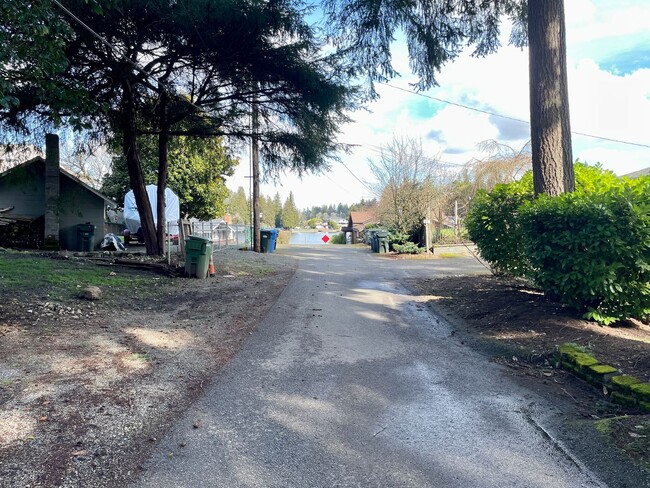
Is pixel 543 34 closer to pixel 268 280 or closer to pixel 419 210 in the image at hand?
pixel 268 280

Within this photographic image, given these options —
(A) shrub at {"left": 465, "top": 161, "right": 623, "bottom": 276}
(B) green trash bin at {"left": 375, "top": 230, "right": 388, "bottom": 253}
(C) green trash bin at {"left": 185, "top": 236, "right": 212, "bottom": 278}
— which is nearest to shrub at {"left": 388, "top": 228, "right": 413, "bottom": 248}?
(B) green trash bin at {"left": 375, "top": 230, "right": 388, "bottom": 253}

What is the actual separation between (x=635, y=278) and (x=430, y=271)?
9794mm

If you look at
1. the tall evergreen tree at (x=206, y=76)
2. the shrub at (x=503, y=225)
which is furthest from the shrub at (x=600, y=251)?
the tall evergreen tree at (x=206, y=76)

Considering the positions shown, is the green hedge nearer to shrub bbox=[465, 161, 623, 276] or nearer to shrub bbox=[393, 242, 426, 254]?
shrub bbox=[465, 161, 623, 276]

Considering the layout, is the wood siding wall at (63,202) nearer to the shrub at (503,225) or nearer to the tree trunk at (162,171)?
the tree trunk at (162,171)

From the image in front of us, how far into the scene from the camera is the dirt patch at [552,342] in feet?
12.5

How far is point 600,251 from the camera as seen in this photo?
652cm

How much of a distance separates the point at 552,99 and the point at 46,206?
17530mm

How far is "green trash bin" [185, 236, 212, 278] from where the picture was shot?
512 inches

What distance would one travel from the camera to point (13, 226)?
770 inches

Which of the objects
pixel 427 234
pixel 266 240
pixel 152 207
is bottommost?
pixel 266 240

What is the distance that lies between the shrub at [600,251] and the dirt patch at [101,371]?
474 centimetres

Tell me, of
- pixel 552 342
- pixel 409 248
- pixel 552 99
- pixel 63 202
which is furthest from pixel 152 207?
pixel 552 342

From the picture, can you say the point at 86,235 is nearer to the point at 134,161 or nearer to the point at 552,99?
the point at 134,161
